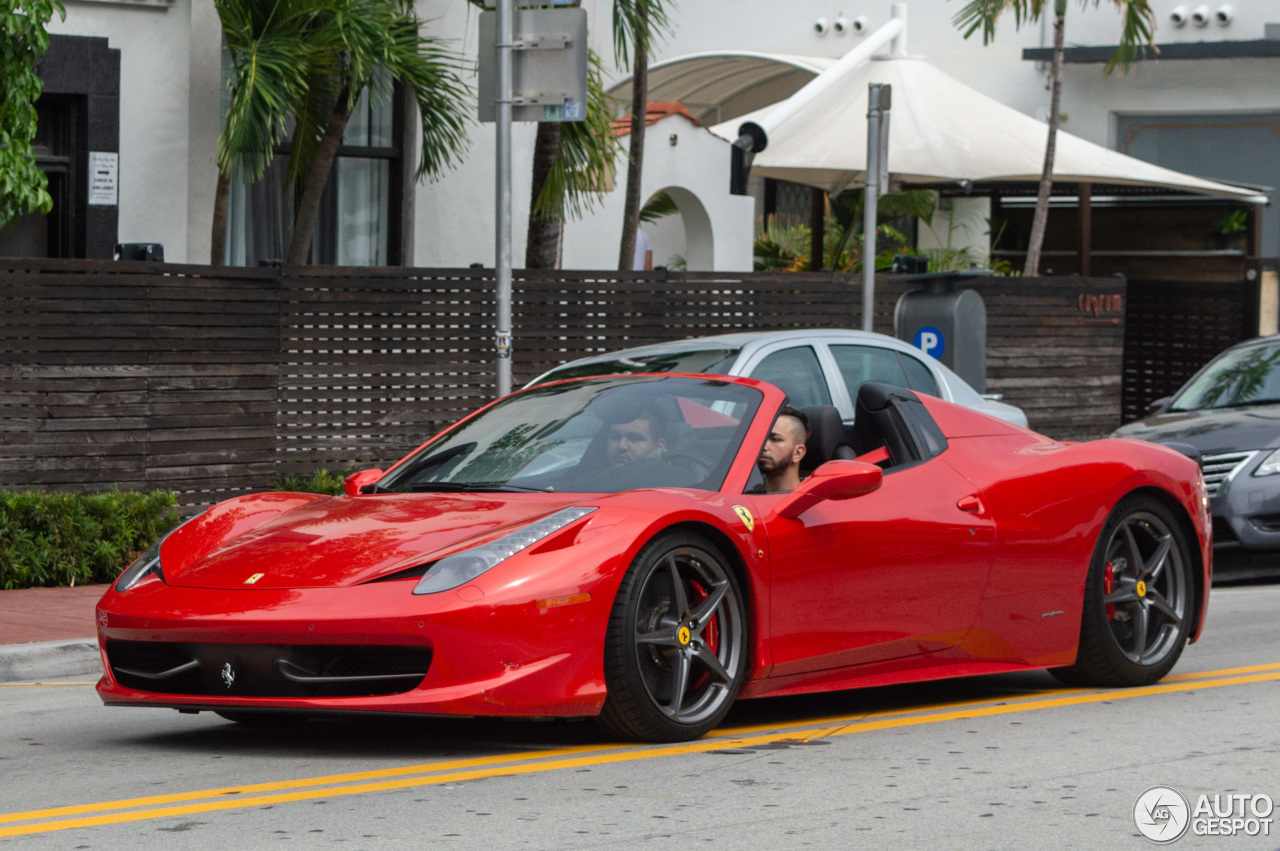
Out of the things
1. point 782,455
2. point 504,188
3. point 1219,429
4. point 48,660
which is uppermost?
point 504,188

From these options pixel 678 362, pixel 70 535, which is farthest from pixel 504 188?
pixel 70 535

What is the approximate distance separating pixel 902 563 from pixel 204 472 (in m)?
7.57

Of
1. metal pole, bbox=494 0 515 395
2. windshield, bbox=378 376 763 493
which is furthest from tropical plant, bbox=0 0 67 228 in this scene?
windshield, bbox=378 376 763 493

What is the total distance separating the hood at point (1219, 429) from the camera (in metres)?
12.1

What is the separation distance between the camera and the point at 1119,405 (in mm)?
Answer: 19531

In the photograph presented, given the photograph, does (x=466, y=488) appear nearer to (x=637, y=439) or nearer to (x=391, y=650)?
(x=637, y=439)

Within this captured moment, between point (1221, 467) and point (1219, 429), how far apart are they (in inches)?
18.9

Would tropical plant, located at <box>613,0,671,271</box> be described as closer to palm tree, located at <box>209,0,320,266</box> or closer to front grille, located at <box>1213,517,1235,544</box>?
palm tree, located at <box>209,0,320,266</box>

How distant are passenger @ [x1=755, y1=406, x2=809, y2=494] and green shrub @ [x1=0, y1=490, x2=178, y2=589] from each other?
5.71 metres

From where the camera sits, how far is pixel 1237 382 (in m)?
13.8

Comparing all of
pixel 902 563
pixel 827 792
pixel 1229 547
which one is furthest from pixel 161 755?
pixel 1229 547

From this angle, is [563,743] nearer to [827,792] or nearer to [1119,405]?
[827,792]

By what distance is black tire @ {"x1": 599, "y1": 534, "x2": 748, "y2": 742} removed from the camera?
18.5 ft

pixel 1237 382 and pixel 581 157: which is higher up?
pixel 581 157
